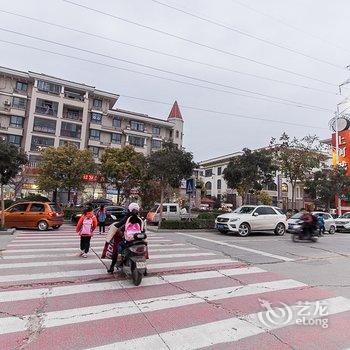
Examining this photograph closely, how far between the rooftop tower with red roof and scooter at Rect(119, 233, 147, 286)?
55088 millimetres

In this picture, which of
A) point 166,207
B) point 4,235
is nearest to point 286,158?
point 166,207

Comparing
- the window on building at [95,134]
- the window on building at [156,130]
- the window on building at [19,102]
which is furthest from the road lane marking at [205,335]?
the window on building at [156,130]

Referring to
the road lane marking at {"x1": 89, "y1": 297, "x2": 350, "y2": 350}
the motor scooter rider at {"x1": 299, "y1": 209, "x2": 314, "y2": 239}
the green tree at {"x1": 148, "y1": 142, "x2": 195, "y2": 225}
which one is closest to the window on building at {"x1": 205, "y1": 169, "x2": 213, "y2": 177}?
the green tree at {"x1": 148, "y1": 142, "x2": 195, "y2": 225}

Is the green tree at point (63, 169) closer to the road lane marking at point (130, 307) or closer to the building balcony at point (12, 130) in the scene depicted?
the building balcony at point (12, 130)

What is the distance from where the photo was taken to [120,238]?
8.36 meters

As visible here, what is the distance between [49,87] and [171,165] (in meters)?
35.3

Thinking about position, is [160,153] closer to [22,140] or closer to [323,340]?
[323,340]

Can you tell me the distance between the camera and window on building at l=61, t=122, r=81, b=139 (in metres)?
51.8

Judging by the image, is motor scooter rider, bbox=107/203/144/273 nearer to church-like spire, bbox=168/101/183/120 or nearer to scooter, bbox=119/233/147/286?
scooter, bbox=119/233/147/286

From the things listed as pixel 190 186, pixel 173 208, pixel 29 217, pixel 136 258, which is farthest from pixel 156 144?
pixel 136 258

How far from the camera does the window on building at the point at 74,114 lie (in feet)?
175

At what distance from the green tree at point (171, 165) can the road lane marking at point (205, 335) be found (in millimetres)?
17092

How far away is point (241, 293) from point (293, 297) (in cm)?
100

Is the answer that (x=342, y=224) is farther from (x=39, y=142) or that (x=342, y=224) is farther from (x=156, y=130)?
(x=39, y=142)
